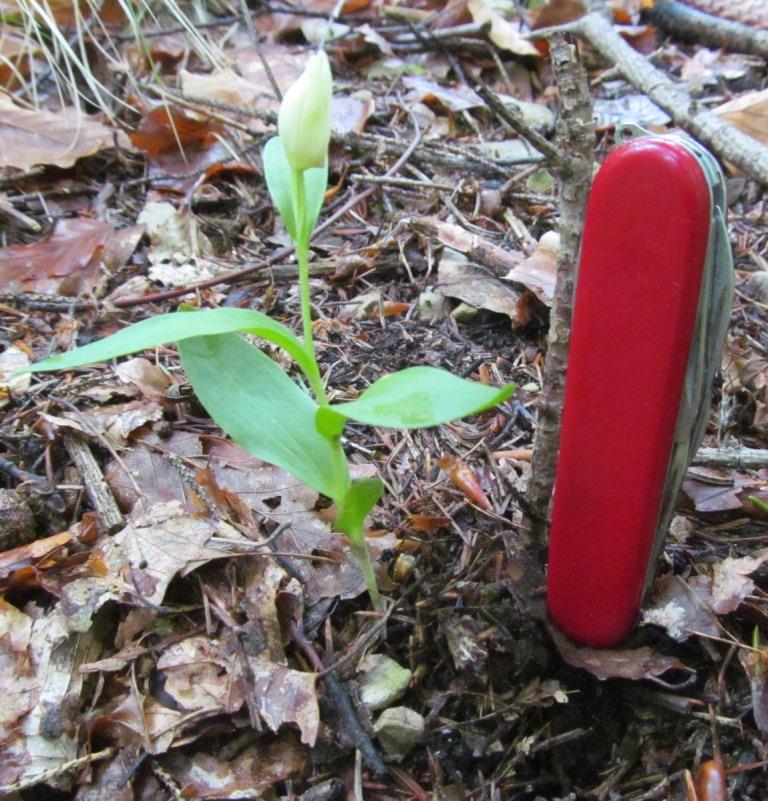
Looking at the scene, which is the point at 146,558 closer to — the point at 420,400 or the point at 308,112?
the point at 420,400

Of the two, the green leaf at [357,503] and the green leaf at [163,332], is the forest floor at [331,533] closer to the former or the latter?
the green leaf at [357,503]

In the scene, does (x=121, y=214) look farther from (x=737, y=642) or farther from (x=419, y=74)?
(x=737, y=642)

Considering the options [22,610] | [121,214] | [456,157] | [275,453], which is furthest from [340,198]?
[22,610]

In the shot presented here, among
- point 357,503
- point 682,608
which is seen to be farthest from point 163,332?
point 682,608

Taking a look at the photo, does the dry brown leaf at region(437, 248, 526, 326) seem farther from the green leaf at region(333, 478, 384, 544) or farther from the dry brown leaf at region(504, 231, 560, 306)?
the green leaf at region(333, 478, 384, 544)

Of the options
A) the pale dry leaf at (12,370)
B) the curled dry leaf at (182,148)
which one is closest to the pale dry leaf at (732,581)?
the pale dry leaf at (12,370)
